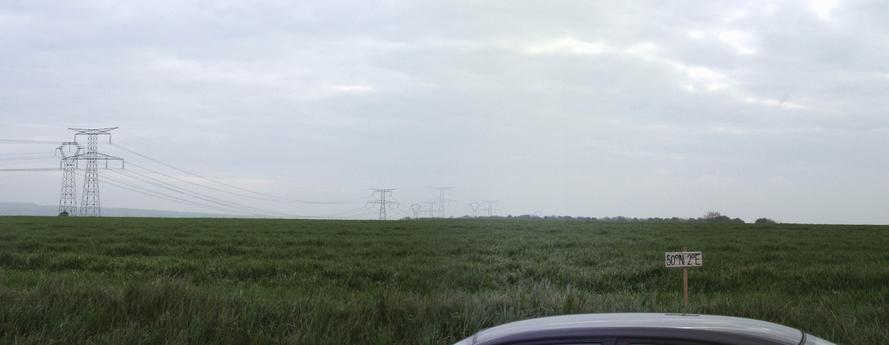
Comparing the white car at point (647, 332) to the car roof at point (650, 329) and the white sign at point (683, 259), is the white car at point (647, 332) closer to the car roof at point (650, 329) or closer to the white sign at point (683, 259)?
the car roof at point (650, 329)

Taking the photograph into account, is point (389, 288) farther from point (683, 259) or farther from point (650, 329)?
point (650, 329)

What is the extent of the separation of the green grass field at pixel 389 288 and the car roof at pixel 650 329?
3.66 meters

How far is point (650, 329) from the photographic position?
363cm

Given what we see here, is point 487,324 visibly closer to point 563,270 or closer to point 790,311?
point 790,311

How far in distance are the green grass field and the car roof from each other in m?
3.66

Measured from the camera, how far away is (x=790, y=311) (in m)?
8.54

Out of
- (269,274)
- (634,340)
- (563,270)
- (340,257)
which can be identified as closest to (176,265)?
(269,274)

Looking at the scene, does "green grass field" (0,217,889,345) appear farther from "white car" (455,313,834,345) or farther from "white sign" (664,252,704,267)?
"white car" (455,313,834,345)

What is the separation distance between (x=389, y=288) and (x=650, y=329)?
8452mm

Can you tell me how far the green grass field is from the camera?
7535 millimetres

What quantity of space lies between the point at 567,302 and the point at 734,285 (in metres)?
7.27

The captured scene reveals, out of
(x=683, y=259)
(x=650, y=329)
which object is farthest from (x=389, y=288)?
(x=650, y=329)

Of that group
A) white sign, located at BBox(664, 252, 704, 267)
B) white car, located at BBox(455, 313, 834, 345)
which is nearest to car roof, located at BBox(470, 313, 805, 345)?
white car, located at BBox(455, 313, 834, 345)

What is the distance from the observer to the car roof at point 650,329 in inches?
140
